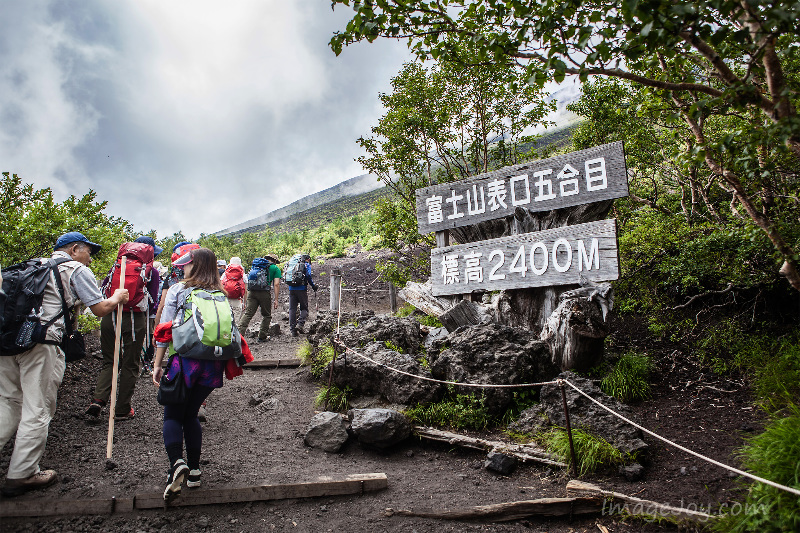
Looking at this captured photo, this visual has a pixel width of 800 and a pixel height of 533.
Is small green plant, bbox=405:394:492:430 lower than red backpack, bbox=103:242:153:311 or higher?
lower

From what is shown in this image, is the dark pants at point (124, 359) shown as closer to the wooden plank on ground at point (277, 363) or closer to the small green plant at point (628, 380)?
the wooden plank on ground at point (277, 363)

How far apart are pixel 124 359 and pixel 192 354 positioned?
2466mm

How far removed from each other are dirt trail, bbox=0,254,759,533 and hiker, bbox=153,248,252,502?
0.34m

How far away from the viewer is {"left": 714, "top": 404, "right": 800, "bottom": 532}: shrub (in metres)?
2.52

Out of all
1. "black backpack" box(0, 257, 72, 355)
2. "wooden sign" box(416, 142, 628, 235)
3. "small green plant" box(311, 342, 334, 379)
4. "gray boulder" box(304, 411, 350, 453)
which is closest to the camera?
"black backpack" box(0, 257, 72, 355)

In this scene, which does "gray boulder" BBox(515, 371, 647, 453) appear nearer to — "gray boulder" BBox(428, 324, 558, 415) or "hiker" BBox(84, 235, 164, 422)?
"gray boulder" BBox(428, 324, 558, 415)

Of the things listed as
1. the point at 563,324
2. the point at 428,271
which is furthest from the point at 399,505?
the point at 428,271

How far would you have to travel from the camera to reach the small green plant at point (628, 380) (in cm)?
522

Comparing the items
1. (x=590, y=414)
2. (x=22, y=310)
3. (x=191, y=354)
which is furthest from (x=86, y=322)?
(x=590, y=414)

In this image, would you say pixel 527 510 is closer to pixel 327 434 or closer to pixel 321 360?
pixel 327 434

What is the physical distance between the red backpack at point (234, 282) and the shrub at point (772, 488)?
284 inches

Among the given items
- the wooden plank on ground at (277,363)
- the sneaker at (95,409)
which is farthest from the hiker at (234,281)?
the sneaker at (95,409)

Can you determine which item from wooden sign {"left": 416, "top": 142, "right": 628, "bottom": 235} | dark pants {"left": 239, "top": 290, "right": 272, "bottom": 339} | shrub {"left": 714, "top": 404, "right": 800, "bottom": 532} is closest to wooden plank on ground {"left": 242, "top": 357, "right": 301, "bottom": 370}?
dark pants {"left": 239, "top": 290, "right": 272, "bottom": 339}

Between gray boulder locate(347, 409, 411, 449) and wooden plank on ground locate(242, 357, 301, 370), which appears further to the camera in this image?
wooden plank on ground locate(242, 357, 301, 370)
